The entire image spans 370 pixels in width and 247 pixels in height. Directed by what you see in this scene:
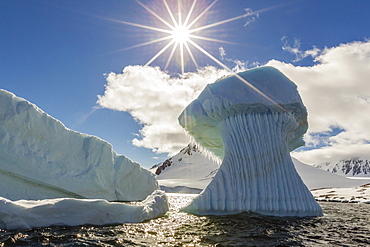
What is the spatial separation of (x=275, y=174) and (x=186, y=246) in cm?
926

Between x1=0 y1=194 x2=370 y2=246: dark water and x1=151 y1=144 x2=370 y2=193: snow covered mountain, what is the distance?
2942cm

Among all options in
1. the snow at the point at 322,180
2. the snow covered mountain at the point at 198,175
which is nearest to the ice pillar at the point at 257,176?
the snow covered mountain at the point at 198,175

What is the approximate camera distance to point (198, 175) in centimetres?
9625

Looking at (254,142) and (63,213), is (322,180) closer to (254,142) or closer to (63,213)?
(254,142)

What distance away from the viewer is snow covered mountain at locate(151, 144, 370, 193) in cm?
7054

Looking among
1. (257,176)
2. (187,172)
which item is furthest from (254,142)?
(187,172)

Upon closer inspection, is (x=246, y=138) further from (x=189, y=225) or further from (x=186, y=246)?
(x=186, y=246)

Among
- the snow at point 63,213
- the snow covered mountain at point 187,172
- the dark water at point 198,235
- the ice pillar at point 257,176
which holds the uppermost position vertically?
the snow covered mountain at point 187,172

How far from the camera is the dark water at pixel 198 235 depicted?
7832mm

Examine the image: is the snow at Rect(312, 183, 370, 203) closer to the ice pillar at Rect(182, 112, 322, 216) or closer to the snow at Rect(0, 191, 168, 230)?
the ice pillar at Rect(182, 112, 322, 216)

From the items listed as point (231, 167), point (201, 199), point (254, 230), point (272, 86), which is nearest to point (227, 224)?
point (254, 230)

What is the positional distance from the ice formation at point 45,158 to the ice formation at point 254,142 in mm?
10482

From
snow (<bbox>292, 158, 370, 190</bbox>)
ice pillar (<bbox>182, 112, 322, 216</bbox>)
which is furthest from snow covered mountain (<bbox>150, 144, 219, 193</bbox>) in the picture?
ice pillar (<bbox>182, 112, 322, 216</bbox>)

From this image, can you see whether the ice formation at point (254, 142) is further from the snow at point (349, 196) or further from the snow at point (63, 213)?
the snow at point (349, 196)
